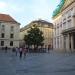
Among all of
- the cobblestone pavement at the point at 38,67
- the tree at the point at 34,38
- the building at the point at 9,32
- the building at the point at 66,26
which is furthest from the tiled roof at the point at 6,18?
the cobblestone pavement at the point at 38,67

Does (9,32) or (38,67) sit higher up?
(9,32)

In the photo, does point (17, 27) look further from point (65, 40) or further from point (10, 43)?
point (65, 40)

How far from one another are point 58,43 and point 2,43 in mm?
22608

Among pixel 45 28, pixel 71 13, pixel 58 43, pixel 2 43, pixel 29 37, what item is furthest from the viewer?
pixel 45 28

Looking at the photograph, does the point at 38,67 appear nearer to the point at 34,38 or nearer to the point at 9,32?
the point at 34,38

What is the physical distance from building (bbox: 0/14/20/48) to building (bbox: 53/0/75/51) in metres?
16.3

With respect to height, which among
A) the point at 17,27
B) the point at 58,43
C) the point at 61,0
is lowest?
the point at 58,43

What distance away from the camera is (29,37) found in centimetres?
6425

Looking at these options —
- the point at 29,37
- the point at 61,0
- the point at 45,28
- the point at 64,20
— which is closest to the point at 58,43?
the point at 64,20

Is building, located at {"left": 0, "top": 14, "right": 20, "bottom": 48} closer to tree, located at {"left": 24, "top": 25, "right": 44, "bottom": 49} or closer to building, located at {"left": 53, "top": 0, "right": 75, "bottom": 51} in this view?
building, located at {"left": 53, "top": 0, "right": 75, "bottom": 51}

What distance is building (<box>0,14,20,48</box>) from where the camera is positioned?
93.6 meters

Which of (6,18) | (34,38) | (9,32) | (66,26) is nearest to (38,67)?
(34,38)

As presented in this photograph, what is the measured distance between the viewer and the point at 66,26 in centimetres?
7431

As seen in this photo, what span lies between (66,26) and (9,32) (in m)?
29.8
